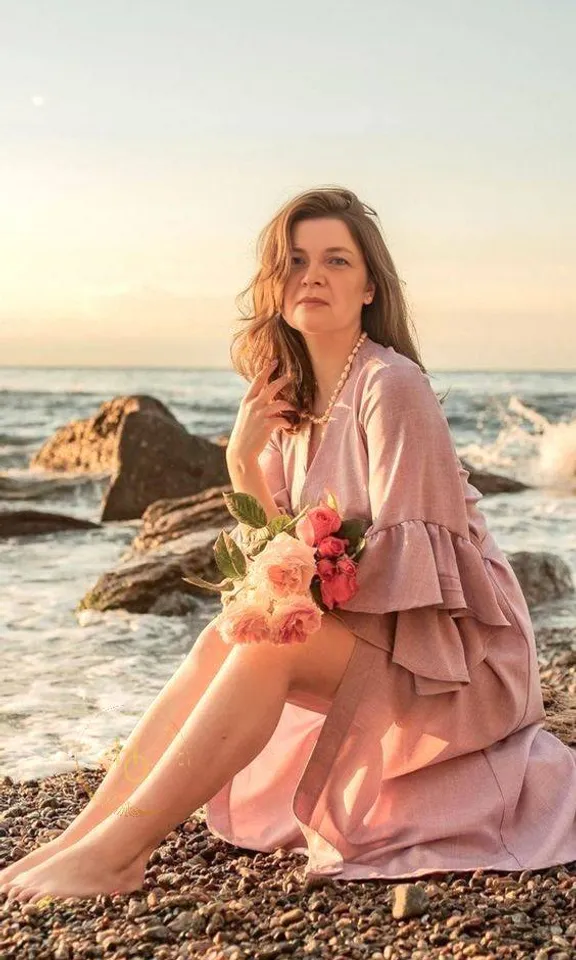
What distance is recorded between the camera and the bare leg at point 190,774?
9.44 feet

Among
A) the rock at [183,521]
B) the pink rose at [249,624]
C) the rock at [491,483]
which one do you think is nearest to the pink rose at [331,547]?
the pink rose at [249,624]

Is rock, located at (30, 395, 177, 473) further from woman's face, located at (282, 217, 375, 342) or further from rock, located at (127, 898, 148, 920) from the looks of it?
rock, located at (127, 898, 148, 920)

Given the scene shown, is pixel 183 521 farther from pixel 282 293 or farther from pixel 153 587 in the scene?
pixel 282 293

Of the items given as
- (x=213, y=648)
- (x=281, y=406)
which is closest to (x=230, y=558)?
(x=213, y=648)

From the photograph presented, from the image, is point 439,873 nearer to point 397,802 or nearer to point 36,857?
point 397,802

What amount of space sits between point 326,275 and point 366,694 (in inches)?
46.6

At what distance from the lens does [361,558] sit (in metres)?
3.03

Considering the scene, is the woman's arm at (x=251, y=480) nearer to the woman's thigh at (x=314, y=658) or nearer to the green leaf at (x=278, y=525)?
the green leaf at (x=278, y=525)

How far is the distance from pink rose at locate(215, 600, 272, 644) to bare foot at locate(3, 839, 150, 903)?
612 millimetres

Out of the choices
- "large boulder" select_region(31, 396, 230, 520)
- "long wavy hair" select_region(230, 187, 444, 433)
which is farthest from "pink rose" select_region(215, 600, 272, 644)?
"large boulder" select_region(31, 396, 230, 520)

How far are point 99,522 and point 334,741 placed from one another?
8316 millimetres

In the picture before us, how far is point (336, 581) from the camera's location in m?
2.91

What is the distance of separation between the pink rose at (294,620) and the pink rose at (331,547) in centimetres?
18

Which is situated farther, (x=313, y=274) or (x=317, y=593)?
(x=313, y=274)
